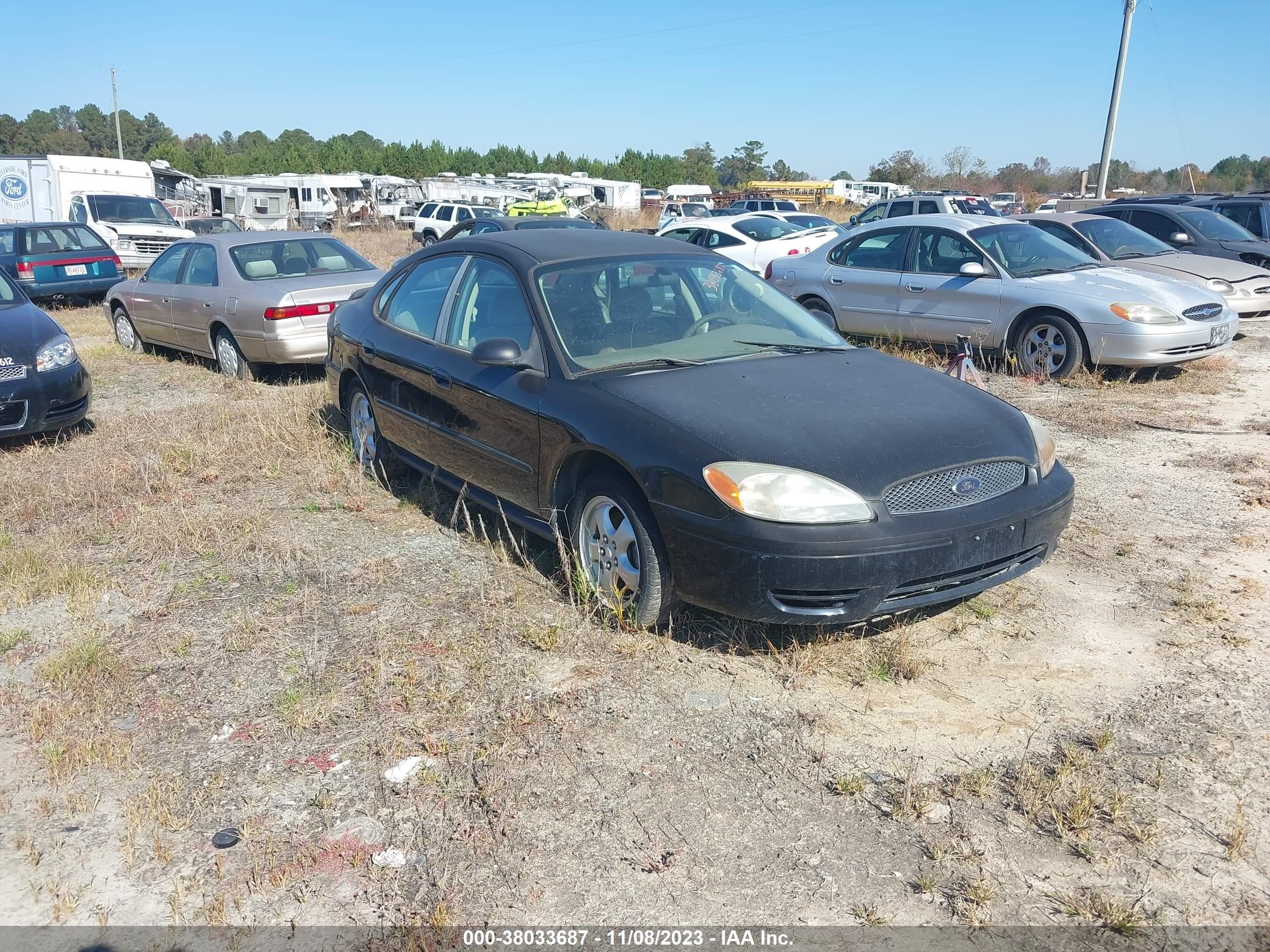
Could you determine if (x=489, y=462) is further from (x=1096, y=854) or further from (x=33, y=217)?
(x=33, y=217)

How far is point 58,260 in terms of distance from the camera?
15.9 m

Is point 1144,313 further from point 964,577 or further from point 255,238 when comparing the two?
point 255,238

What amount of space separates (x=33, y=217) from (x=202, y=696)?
26.7 m

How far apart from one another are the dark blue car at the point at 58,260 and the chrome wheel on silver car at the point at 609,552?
560 inches

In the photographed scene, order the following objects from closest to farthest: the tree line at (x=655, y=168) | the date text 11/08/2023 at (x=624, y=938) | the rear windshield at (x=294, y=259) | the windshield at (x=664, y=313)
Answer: the date text 11/08/2023 at (x=624, y=938), the windshield at (x=664, y=313), the rear windshield at (x=294, y=259), the tree line at (x=655, y=168)

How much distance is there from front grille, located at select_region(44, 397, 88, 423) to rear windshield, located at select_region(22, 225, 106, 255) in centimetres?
944

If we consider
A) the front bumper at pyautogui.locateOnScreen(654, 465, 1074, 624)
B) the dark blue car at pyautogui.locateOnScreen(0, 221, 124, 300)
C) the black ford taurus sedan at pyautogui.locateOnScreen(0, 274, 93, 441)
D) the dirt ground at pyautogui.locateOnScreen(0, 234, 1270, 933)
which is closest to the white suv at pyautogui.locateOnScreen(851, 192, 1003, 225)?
the dark blue car at pyautogui.locateOnScreen(0, 221, 124, 300)

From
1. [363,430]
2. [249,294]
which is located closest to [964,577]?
[363,430]


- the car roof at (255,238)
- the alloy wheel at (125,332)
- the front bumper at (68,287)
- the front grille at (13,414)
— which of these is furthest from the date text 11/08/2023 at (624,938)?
the front bumper at (68,287)

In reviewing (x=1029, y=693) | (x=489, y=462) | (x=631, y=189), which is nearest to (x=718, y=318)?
(x=489, y=462)

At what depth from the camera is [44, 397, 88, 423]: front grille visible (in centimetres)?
780

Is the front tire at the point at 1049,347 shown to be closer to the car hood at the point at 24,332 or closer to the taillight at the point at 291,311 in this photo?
the taillight at the point at 291,311

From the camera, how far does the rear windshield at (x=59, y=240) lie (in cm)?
1588

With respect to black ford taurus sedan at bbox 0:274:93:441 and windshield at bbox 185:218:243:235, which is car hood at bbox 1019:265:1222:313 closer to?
black ford taurus sedan at bbox 0:274:93:441
